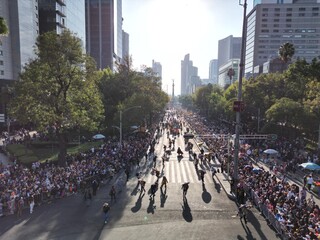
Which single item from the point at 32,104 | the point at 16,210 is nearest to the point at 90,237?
the point at 16,210

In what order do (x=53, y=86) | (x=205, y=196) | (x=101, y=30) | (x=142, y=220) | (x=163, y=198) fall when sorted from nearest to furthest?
(x=142, y=220) → (x=163, y=198) → (x=205, y=196) → (x=53, y=86) → (x=101, y=30)

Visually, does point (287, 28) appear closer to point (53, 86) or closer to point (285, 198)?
point (53, 86)

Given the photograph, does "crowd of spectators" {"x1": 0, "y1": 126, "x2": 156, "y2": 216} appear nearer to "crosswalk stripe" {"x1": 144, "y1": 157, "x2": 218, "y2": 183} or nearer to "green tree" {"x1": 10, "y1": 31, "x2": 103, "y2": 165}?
"crosswalk stripe" {"x1": 144, "y1": 157, "x2": 218, "y2": 183}

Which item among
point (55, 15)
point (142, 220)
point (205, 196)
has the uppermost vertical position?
point (55, 15)

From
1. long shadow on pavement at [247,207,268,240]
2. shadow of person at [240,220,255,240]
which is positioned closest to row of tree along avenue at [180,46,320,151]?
long shadow on pavement at [247,207,268,240]

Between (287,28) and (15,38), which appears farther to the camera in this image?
(287,28)

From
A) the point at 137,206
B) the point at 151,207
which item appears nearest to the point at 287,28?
the point at 151,207

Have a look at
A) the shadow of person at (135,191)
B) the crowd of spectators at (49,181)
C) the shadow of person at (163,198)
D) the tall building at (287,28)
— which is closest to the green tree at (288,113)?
the crowd of spectators at (49,181)
